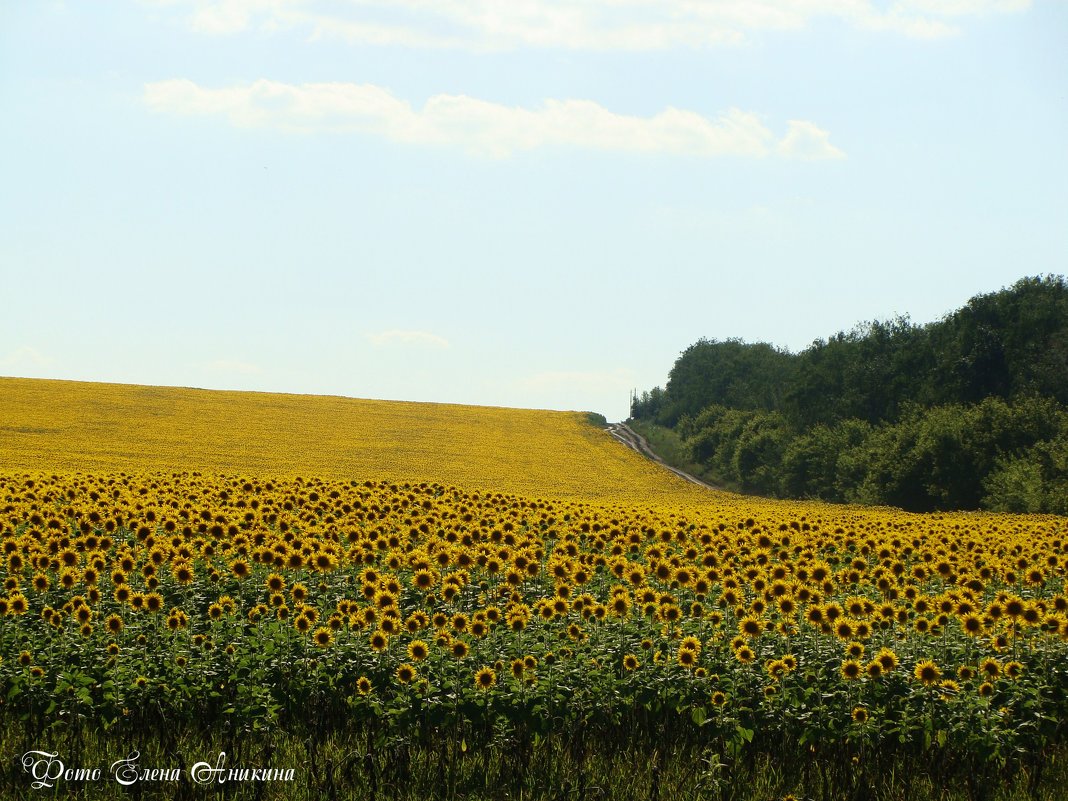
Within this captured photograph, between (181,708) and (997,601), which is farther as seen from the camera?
(997,601)

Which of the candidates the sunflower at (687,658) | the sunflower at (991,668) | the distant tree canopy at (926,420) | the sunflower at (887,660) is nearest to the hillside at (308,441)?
the distant tree canopy at (926,420)

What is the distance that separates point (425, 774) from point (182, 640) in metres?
3.92

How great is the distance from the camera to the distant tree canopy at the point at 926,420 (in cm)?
5788

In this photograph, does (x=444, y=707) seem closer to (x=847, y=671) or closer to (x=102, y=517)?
(x=847, y=671)

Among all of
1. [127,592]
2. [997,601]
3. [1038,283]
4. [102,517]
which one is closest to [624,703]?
[997,601]

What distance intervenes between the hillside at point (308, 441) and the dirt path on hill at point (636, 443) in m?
1.88

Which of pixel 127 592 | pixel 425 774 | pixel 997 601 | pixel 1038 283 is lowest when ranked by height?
pixel 425 774

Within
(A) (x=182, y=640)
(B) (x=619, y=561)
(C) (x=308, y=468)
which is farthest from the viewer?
(C) (x=308, y=468)

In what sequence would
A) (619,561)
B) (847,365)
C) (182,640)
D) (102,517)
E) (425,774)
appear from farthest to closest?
(847,365)
(102,517)
(619,561)
(182,640)
(425,774)

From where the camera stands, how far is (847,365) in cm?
8944

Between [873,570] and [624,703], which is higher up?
[873,570]

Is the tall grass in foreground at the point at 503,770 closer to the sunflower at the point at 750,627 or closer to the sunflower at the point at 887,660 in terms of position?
the sunflower at the point at 887,660

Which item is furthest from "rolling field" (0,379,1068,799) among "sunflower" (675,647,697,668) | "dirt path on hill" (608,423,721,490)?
"dirt path on hill" (608,423,721,490)

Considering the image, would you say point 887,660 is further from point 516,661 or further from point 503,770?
point 503,770
